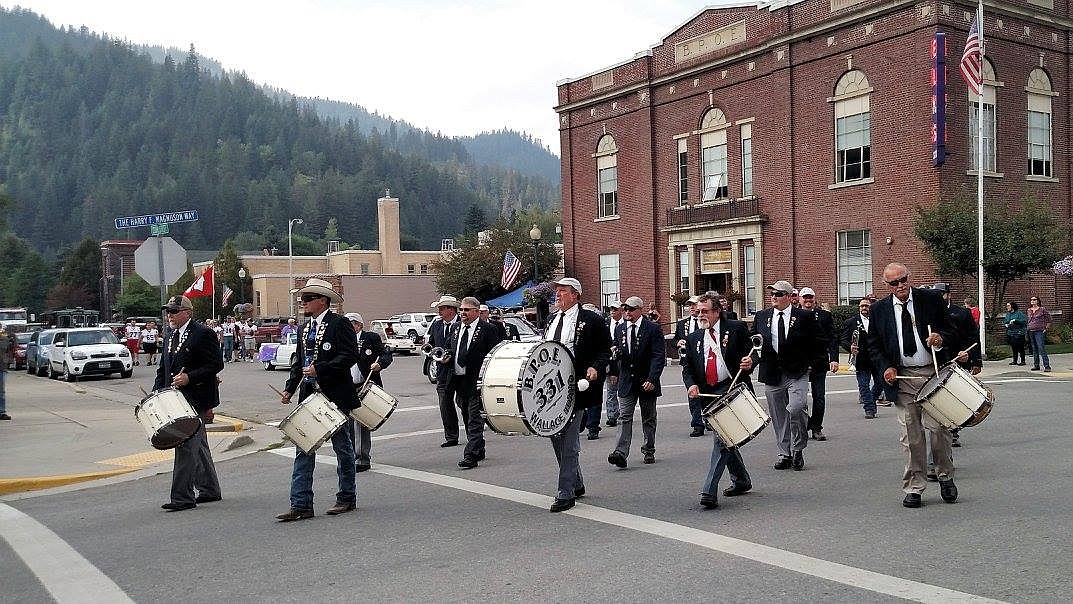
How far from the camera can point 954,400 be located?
820 cm

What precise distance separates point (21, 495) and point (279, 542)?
15.8ft

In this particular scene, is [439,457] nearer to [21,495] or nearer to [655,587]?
[21,495]

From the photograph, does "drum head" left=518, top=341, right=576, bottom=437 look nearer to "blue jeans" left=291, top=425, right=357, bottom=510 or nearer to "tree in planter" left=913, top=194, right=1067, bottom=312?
"blue jeans" left=291, top=425, right=357, bottom=510

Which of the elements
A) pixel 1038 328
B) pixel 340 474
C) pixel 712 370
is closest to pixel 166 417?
pixel 340 474

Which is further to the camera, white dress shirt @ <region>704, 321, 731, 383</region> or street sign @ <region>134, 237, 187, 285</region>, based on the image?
street sign @ <region>134, 237, 187, 285</region>

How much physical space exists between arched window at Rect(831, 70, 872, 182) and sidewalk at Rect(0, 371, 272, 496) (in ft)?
71.7

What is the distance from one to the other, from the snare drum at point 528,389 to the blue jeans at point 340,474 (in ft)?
4.42

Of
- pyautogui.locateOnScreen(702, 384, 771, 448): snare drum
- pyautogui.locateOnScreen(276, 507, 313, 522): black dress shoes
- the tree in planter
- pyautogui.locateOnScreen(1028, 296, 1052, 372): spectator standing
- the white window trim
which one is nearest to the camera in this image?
pyautogui.locateOnScreen(702, 384, 771, 448): snare drum

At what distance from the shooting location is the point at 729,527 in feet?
25.5

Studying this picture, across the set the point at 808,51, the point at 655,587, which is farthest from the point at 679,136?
the point at 655,587

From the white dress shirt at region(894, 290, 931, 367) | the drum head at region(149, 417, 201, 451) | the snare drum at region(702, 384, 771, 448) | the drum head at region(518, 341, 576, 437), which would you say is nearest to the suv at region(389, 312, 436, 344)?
the drum head at region(149, 417, 201, 451)

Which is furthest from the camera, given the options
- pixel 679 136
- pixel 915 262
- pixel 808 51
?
pixel 679 136

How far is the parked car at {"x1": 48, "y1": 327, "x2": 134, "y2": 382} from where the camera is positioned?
31.8 metres

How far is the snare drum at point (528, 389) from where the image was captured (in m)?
8.24
